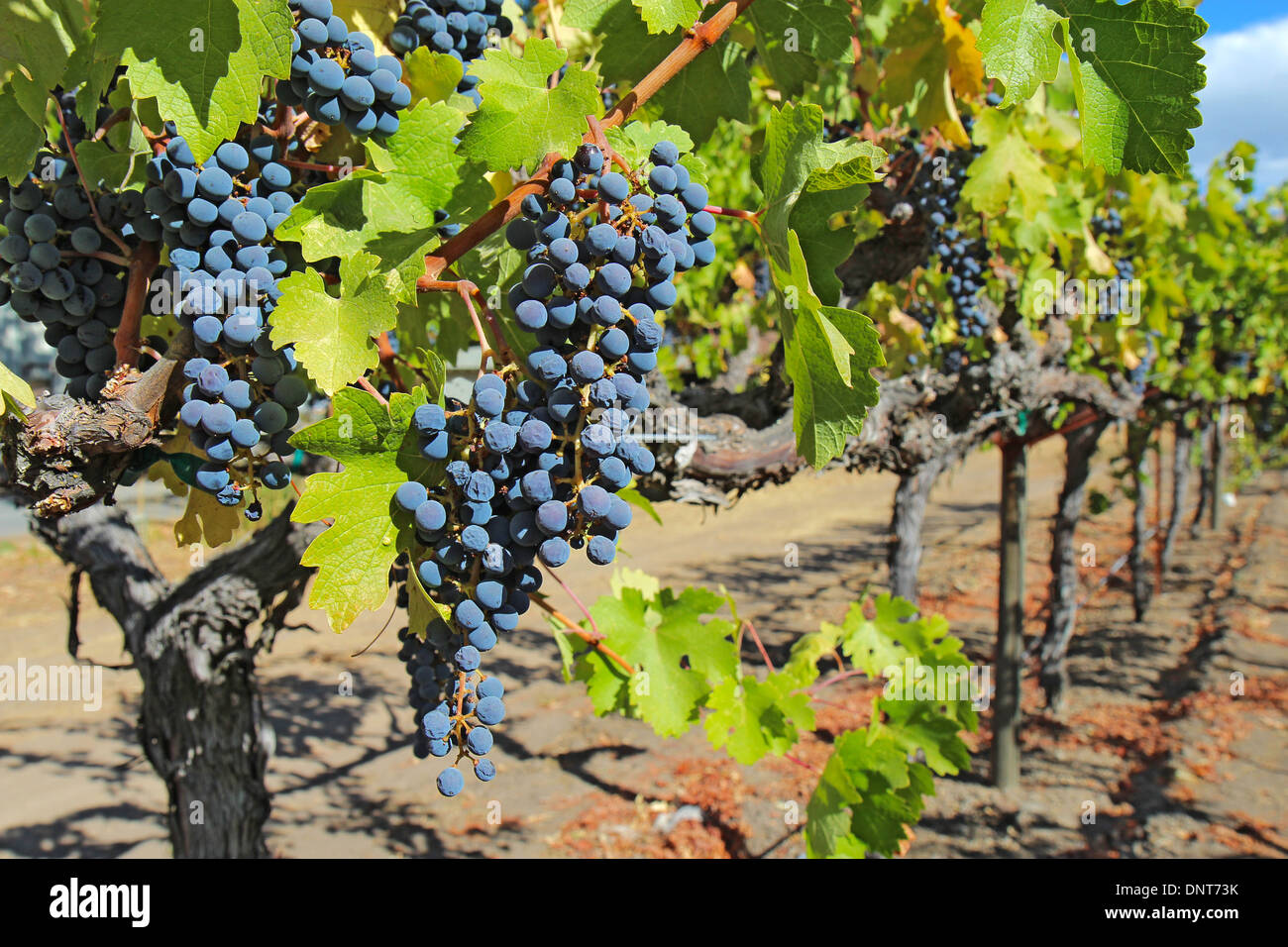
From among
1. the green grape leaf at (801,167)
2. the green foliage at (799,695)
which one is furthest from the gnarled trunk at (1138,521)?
the green grape leaf at (801,167)

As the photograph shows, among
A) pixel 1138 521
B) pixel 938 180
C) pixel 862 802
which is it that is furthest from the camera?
pixel 1138 521

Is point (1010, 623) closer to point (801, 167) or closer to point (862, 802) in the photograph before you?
point (862, 802)

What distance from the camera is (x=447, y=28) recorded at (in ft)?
4.38

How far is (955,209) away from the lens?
3688 mm

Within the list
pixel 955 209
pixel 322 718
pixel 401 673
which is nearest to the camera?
pixel 955 209

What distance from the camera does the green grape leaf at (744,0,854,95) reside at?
1.41 m

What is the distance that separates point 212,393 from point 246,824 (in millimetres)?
2388

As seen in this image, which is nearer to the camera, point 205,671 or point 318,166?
point 318,166

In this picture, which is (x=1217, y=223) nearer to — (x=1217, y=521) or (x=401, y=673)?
(x=401, y=673)

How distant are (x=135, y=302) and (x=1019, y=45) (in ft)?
3.95

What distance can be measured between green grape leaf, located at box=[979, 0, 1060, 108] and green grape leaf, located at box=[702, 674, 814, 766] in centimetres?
172

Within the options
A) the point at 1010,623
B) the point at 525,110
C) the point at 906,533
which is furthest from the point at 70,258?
the point at 906,533

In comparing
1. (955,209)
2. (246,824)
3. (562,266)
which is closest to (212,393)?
(562,266)

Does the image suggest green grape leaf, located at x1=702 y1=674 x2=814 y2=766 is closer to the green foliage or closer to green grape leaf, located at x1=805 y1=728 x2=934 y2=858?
the green foliage
